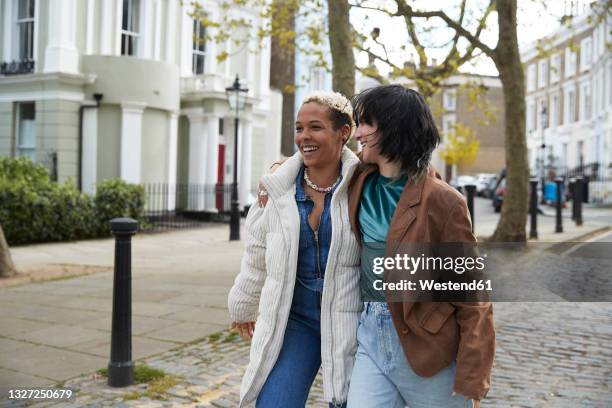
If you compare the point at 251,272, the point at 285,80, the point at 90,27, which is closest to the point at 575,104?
the point at 285,80

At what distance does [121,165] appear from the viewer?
790 inches

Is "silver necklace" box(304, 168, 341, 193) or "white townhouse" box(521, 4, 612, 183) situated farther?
"white townhouse" box(521, 4, 612, 183)

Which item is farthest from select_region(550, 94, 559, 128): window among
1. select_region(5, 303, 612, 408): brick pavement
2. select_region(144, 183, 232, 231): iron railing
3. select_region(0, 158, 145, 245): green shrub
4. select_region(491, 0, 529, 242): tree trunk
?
select_region(5, 303, 612, 408): brick pavement

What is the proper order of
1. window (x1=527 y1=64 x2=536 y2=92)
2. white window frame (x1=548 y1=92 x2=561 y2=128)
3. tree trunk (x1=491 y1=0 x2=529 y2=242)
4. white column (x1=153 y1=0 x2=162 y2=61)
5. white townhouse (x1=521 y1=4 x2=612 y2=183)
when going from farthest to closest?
1. window (x1=527 y1=64 x2=536 y2=92)
2. white window frame (x1=548 y1=92 x2=561 y2=128)
3. white townhouse (x1=521 y1=4 x2=612 y2=183)
4. white column (x1=153 y1=0 x2=162 y2=61)
5. tree trunk (x1=491 y1=0 x2=529 y2=242)

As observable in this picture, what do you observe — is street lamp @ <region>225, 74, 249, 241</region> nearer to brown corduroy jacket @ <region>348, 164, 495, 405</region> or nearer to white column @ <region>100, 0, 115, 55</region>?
white column @ <region>100, 0, 115, 55</region>

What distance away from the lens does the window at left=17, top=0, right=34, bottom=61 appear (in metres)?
20.3

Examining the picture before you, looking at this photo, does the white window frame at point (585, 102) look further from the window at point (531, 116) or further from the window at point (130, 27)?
the window at point (130, 27)

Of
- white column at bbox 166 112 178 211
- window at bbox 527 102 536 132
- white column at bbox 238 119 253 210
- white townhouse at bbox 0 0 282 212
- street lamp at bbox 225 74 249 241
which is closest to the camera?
street lamp at bbox 225 74 249 241

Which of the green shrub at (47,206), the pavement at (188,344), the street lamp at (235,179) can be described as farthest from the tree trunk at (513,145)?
the green shrub at (47,206)

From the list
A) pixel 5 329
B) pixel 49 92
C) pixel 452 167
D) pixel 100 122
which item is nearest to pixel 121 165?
pixel 100 122

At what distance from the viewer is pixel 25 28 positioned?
20.4 metres

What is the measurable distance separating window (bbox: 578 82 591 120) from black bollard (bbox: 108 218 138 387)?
44318 millimetres

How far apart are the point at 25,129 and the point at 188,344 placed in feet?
56.7

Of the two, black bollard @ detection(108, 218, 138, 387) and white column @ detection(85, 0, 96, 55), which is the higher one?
white column @ detection(85, 0, 96, 55)
